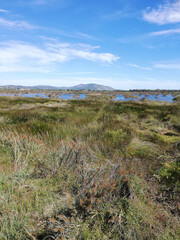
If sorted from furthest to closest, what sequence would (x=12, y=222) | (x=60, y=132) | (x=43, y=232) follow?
(x=60, y=132)
(x=43, y=232)
(x=12, y=222)

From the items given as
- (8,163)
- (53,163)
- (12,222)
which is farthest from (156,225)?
(8,163)

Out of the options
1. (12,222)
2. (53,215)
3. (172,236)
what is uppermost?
(12,222)

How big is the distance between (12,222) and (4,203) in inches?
15.7

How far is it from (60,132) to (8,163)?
72.1 inches

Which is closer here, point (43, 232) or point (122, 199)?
point (43, 232)

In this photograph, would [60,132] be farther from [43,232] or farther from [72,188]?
[43,232]

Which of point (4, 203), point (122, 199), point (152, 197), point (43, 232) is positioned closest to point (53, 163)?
point (4, 203)

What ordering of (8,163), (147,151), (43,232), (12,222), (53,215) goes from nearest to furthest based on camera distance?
(12,222) < (43,232) < (53,215) < (8,163) < (147,151)

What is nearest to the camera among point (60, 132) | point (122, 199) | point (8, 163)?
point (122, 199)

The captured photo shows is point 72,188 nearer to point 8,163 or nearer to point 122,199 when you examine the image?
point 122,199

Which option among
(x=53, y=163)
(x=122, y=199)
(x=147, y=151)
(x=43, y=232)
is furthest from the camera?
(x=147, y=151)

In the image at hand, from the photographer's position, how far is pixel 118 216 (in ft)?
5.18

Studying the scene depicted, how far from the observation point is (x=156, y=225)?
5.12ft

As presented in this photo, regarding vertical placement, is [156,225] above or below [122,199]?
below
